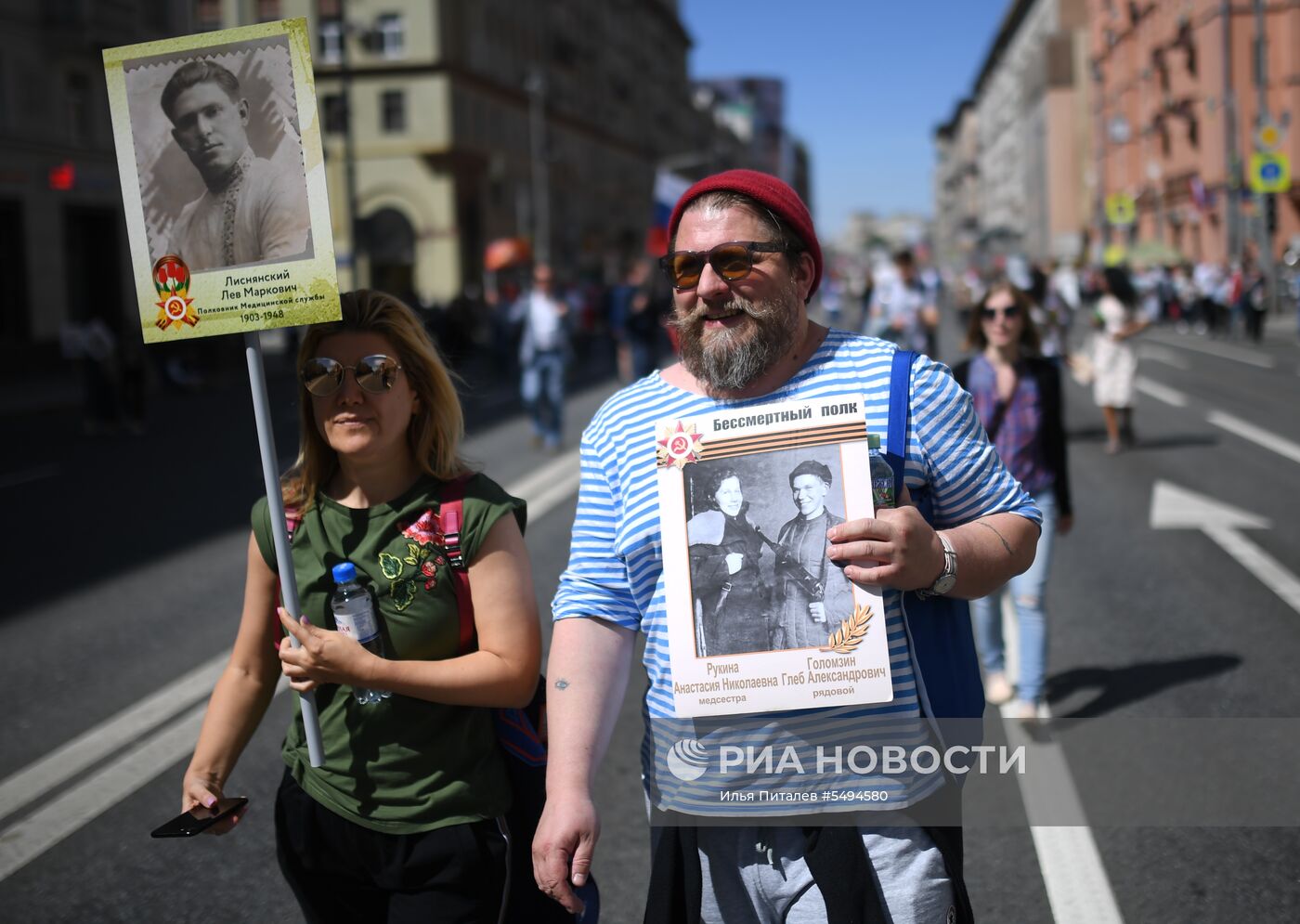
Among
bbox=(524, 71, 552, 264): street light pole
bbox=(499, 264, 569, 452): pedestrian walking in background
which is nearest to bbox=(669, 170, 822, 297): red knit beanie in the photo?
bbox=(499, 264, 569, 452): pedestrian walking in background

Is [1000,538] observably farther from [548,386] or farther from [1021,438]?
[548,386]

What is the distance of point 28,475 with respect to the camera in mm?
14469

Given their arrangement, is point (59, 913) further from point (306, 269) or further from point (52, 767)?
point (306, 269)

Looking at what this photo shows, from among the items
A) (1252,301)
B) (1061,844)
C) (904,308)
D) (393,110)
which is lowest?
(1061,844)

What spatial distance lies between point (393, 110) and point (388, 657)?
54.2m

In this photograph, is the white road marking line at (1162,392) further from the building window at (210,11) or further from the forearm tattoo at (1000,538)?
the building window at (210,11)

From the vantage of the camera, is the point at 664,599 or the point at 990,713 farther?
the point at 990,713

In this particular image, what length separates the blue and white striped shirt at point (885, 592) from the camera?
226 cm

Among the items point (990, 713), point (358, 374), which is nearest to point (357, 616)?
point (358, 374)

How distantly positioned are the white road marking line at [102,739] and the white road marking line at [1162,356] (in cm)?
2203

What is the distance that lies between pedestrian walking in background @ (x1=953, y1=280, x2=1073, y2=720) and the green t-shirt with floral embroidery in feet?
10.7

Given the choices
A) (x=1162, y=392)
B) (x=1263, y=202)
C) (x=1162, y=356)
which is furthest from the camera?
(x=1263, y=202)

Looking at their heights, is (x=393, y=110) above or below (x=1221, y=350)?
above

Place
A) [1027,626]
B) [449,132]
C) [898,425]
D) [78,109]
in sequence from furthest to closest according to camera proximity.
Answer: [449,132] → [78,109] → [1027,626] → [898,425]
